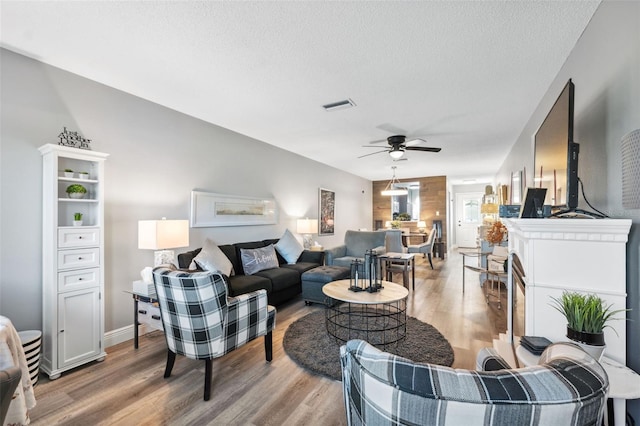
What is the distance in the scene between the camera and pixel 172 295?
1997 millimetres

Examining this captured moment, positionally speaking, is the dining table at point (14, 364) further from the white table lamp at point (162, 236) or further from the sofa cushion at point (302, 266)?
the sofa cushion at point (302, 266)

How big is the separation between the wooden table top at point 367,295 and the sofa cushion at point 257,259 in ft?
4.07

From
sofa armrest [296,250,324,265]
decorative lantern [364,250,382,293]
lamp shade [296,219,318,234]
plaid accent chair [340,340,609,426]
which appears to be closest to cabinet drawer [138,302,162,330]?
decorative lantern [364,250,382,293]

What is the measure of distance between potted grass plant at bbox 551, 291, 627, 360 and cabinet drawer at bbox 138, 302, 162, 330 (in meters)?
2.95

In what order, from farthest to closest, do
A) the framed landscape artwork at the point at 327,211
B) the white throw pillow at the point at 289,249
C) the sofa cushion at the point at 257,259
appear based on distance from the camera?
the framed landscape artwork at the point at 327,211, the white throw pillow at the point at 289,249, the sofa cushion at the point at 257,259

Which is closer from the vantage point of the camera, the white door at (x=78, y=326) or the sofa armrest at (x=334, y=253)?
the white door at (x=78, y=326)

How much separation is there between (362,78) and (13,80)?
2.85 m

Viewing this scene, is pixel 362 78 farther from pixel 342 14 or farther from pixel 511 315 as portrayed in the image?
pixel 511 315

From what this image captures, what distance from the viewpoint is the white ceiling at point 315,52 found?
5.79ft

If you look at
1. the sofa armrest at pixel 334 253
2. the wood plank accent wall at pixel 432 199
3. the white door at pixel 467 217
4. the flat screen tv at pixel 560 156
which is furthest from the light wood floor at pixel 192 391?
the white door at pixel 467 217

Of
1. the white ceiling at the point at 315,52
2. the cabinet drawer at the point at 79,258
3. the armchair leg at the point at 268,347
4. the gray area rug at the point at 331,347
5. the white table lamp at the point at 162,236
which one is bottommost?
the gray area rug at the point at 331,347

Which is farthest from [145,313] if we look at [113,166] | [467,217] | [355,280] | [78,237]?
[467,217]

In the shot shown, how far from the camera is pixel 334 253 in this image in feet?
17.5

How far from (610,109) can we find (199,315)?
271 centimetres
